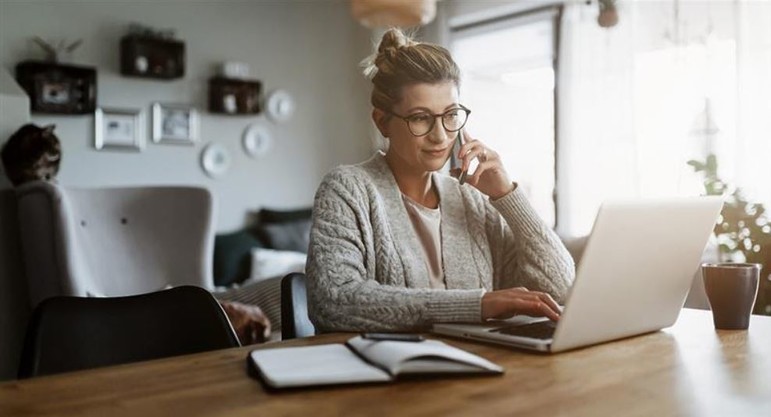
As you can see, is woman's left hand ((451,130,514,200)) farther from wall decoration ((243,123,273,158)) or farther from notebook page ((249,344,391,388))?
wall decoration ((243,123,273,158))

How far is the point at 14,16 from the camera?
14.0 feet

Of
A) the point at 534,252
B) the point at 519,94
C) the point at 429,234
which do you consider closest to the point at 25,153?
the point at 429,234

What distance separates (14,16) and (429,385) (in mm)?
4222

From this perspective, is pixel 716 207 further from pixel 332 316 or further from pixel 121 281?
pixel 121 281

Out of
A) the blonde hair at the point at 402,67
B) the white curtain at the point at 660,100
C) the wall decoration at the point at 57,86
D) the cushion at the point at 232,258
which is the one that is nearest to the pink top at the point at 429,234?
the blonde hair at the point at 402,67

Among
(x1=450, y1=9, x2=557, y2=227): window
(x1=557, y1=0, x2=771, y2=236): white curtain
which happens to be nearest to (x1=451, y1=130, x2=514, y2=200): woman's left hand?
(x1=557, y1=0, x2=771, y2=236): white curtain

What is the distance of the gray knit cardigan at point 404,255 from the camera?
1288mm

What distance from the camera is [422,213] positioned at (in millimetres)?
1582

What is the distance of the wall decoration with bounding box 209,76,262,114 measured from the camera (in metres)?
4.99

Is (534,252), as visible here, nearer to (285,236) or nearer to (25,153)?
(25,153)

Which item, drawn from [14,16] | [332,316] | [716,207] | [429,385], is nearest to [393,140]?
[332,316]

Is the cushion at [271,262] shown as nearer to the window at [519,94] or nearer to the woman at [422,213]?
the window at [519,94]

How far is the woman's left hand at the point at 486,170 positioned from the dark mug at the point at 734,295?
17.4 inches

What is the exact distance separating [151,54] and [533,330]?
4.01 m
